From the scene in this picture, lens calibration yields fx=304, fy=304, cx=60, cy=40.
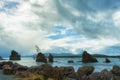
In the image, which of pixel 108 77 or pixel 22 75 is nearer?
pixel 108 77

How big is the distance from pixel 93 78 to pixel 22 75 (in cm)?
2048

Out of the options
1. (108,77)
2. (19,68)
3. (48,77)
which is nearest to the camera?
(108,77)

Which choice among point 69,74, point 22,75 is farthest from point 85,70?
point 22,75

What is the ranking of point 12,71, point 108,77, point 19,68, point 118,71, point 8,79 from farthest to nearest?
1. point 19,68
2. point 12,71
3. point 118,71
4. point 8,79
5. point 108,77

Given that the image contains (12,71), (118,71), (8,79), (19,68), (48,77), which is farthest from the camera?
(19,68)

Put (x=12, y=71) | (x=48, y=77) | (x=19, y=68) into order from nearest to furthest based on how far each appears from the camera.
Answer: (x=48, y=77) < (x=12, y=71) < (x=19, y=68)

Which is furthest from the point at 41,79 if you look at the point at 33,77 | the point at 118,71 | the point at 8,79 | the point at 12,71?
the point at 12,71

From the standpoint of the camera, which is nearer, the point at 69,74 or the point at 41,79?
the point at 41,79

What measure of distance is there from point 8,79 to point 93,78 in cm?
1907

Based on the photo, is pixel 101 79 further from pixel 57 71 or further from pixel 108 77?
pixel 57 71

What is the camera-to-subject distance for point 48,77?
62.0 m

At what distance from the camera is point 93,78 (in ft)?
194

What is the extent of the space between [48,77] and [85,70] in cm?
1155

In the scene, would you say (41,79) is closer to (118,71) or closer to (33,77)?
(33,77)
